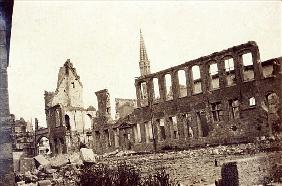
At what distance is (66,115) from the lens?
148 feet

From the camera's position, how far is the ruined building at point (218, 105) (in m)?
22.6

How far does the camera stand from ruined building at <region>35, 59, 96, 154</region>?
41469 mm

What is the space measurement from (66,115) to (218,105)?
24751 millimetres

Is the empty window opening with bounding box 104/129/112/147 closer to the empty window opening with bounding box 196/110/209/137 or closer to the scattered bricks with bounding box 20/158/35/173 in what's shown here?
the empty window opening with bounding box 196/110/209/137

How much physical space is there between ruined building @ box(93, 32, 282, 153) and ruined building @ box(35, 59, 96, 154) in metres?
9.78

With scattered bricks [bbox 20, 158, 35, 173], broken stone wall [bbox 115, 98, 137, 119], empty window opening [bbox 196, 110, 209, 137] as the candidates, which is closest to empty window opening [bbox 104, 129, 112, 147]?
broken stone wall [bbox 115, 98, 137, 119]

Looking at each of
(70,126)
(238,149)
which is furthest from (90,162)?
(70,126)

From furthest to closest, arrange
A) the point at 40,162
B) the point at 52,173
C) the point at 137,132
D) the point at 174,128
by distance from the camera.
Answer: the point at 174,128 < the point at 137,132 < the point at 40,162 < the point at 52,173

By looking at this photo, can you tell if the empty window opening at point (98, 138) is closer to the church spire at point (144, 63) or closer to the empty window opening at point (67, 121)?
the empty window opening at point (67, 121)

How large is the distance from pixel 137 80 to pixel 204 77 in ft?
24.1

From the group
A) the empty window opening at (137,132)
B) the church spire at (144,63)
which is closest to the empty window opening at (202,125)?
the empty window opening at (137,132)

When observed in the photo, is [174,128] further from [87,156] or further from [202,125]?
[87,156]

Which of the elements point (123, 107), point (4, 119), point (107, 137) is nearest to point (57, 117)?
point (123, 107)

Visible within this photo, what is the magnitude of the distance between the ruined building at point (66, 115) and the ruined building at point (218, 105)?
32.1 ft
